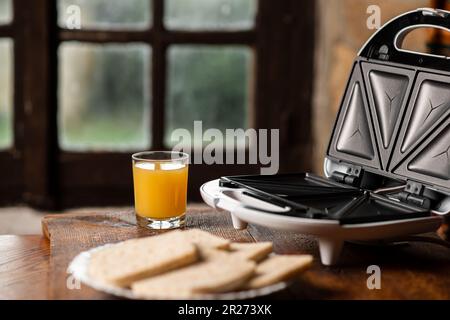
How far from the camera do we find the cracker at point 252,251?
1.19 meters

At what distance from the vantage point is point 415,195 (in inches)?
56.3

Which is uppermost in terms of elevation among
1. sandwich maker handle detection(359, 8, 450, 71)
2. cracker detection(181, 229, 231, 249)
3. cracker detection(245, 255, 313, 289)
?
sandwich maker handle detection(359, 8, 450, 71)

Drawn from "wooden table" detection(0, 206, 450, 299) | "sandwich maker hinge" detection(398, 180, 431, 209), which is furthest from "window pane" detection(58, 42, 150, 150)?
"sandwich maker hinge" detection(398, 180, 431, 209)

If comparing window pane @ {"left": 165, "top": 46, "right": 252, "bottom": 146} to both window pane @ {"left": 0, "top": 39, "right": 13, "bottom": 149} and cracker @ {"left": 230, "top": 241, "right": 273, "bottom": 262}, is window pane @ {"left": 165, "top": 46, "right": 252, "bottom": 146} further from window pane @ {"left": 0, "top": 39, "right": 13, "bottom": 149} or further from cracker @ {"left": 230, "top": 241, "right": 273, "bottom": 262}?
cracker @ {"left": 230, "top": 241, "right": 273, "bottom": 262}

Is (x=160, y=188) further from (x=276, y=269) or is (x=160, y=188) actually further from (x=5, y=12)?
(x=5, y=12)

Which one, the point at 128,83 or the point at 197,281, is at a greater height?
the point at 128,83

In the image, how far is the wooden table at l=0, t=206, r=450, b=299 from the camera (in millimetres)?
1216

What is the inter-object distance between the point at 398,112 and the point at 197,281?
0.63 metres

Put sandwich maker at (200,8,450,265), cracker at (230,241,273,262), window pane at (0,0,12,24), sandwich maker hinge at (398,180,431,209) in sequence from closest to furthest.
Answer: cracker at (230,241,273,262)
sandwich maker at (200,8,450,265)
sandwich maker hinge at (398,180,431,209)
window pane at (0,0,12,24)

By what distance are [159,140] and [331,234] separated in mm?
1408

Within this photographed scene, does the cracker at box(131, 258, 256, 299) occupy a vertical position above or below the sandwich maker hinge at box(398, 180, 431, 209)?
below

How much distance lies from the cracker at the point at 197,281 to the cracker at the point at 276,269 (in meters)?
0.02

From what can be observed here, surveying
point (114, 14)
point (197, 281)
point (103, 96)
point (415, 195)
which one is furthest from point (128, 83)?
point (197, 281)

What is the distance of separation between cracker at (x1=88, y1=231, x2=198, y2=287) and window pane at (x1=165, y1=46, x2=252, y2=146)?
55.3 inches
